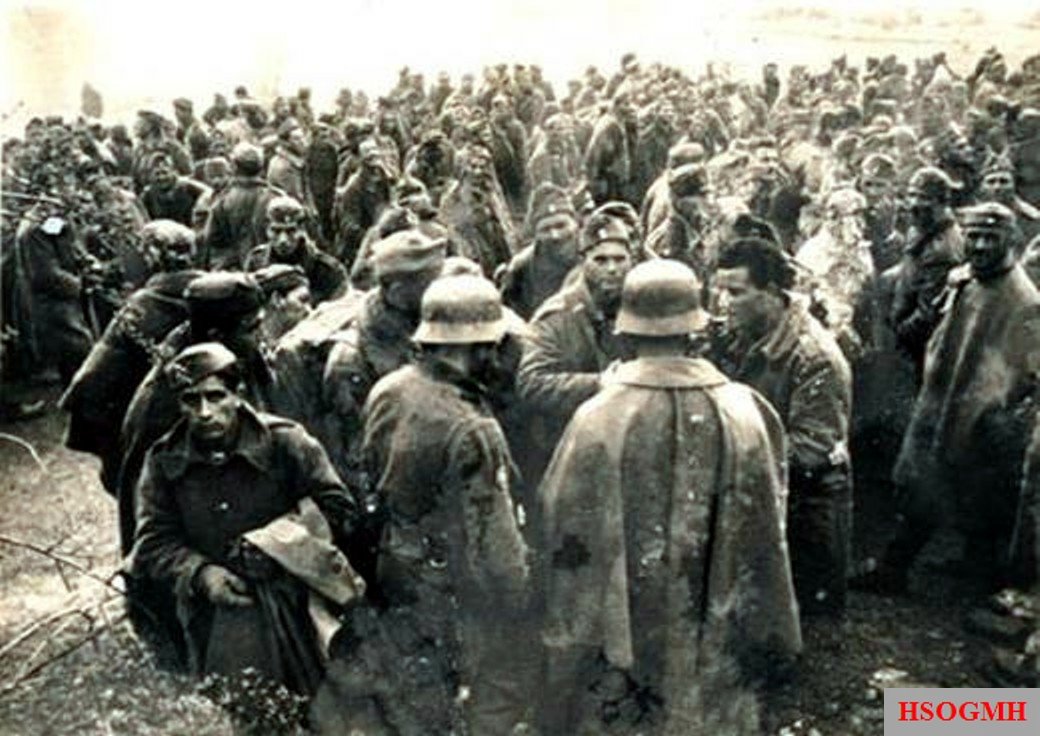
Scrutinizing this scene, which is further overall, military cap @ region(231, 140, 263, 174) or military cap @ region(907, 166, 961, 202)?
military cap @ region(231, 140, 263, 174)

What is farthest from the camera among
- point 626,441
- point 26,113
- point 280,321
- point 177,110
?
point 26,113

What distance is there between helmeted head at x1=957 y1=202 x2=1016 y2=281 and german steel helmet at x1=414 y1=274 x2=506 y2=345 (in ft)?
10.1

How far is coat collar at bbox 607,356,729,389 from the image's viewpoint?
460cm

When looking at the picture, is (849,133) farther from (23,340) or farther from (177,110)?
(177,110)

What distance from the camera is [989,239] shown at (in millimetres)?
6508

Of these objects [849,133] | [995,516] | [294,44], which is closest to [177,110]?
[294,44]

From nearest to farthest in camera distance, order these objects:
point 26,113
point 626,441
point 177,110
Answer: point 626,441
point 177,110
point 26,113

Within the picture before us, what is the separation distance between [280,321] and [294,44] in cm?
1968

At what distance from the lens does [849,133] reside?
14.3 metres

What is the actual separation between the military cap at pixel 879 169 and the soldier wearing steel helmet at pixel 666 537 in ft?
20.5

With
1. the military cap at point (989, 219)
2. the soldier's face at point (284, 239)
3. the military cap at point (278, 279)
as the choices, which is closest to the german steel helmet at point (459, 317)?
the military cap at point (278, 279)

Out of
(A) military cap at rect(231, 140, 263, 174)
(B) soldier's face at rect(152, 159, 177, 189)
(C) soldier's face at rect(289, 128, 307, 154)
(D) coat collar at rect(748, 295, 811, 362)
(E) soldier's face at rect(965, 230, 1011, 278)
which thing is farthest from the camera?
(C) soldier's face at rect(289, 128, 307, 154)

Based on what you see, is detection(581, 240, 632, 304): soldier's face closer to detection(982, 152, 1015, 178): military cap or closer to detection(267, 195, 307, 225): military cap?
detection(267, 195, 307, 225): military cap

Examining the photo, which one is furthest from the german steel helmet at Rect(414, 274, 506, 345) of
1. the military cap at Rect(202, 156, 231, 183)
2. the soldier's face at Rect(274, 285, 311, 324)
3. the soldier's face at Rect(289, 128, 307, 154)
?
the soldier's face at Rect(289, 128, 307, 154)
